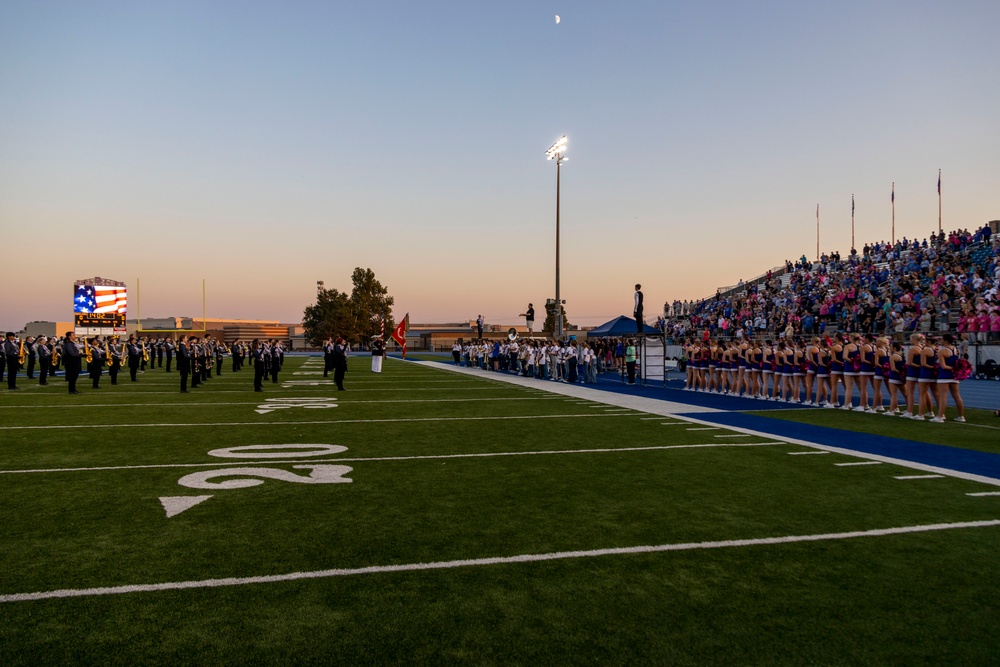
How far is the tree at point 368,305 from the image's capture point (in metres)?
82.8

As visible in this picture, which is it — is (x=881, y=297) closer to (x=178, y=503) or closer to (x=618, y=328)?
(x=618, y=328)

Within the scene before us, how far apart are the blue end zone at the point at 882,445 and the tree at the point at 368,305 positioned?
72464mm

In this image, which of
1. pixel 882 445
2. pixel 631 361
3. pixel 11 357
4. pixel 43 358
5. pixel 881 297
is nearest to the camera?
pixel 882 445

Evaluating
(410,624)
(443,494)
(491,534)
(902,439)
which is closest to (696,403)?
(902,439)

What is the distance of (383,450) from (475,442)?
4.17 feet

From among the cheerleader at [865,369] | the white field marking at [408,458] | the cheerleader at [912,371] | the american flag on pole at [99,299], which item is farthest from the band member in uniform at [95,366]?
the cheerleader at [912,371]

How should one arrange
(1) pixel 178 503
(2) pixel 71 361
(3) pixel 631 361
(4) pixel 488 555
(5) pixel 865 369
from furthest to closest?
(3) pixel 631 361, (2) pixel 71 361, (5) pixel 865 369, (1) pixel 178 503, (4) pixel 488 555

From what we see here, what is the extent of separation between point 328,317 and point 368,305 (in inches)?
356

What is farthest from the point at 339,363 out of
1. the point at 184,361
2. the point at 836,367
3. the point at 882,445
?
the point at 882,445

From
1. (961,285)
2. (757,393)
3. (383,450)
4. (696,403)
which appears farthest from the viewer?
(961,285)

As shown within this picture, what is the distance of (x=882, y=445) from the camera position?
8734 mm

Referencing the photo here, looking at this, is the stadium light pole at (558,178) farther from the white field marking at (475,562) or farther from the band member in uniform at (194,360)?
the white field marking at (475,562)

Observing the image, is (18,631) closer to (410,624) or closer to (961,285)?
(410,624)

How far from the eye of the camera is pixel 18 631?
3174mm
